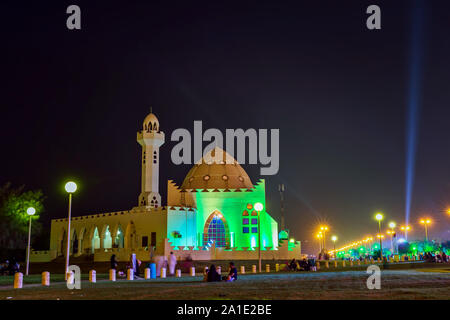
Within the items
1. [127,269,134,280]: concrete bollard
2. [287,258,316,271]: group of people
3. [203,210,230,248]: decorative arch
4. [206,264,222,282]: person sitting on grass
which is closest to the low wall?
[203,210,230,248]: decorative arch

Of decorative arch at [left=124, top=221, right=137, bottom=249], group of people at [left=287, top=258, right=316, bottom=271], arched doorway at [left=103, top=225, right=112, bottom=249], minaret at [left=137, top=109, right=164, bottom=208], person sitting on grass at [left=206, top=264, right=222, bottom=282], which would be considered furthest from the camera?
arched doorway at [left=103, top=225, right=112, bottom=249]

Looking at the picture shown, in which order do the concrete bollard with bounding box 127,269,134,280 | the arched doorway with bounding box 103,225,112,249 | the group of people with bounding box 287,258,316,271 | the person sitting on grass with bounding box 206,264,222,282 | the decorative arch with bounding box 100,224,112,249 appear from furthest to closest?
the arched doorway with bounding box 103,225,112,249 → the decorative arch with bounding box 100,224,112,249 → the group of people with bounding box 287,258,316,271 → the concrete bollard with bounding box 127,269,134,280 → the person sitting on grass with bounding box 206,264,222,282

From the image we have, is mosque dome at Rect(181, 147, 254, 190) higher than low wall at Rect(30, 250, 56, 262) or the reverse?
higher

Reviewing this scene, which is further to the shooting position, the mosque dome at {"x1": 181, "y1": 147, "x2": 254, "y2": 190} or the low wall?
the mosque dome at {"x1": 181, "y1": 147, "x2": 254, "y2": 190}

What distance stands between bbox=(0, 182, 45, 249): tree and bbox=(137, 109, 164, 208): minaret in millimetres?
12795

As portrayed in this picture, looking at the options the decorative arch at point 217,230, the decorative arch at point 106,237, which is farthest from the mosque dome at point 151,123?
the decorative arch at point 106,237

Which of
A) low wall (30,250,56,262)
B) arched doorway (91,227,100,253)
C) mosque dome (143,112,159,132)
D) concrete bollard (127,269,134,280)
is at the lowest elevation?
concrete bollard (127,269,134,280)

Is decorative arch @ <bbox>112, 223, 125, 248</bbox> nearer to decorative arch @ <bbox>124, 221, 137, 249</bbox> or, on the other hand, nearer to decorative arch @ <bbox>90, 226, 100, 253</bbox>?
decorative arch @ <bbox>124, 221, 137, 249</bbox>

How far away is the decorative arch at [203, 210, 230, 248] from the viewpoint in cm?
5231

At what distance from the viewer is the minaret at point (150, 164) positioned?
5216 centimetres

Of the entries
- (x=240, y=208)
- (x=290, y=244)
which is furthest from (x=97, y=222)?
(x=290, y=244)

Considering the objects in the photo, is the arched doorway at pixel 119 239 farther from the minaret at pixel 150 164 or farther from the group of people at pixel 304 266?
the group of people at pixel 304 266
